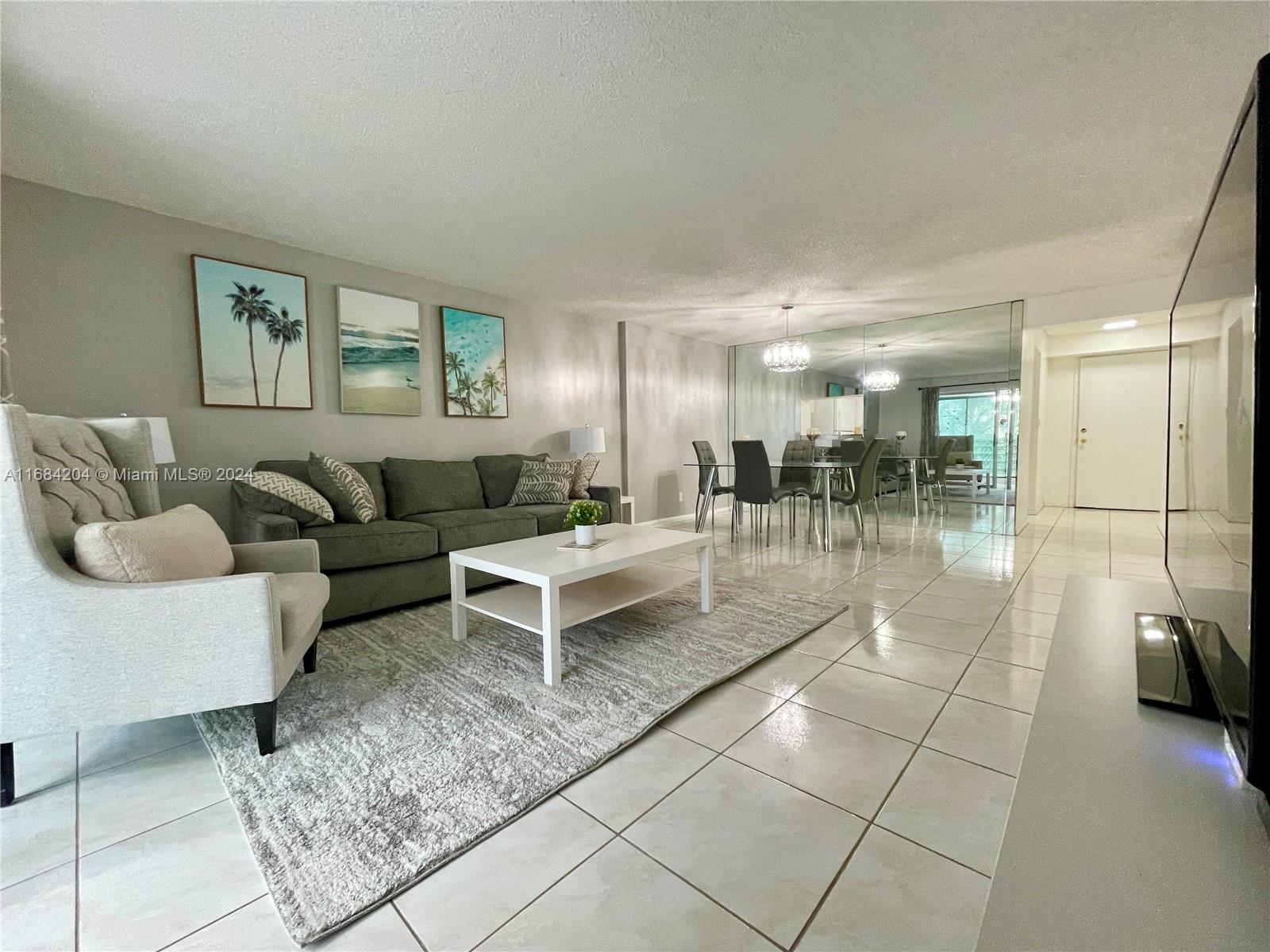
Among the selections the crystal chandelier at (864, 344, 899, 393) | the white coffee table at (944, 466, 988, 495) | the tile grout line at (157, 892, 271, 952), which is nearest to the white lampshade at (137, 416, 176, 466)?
the tile grout line at (157, 892, 271, 952)

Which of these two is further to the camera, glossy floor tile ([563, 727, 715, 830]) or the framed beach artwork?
the framed beach artwork

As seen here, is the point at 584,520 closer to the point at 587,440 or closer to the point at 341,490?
the point at 341,490

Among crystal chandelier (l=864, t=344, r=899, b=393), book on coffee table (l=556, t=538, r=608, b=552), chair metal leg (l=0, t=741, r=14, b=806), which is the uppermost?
crystal chandelier (l=864, t=344, r=899, b=393)

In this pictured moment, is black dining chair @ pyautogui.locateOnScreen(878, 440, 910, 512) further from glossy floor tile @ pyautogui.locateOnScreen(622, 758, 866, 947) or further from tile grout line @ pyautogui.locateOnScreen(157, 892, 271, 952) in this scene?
tile grout line @ pyautogui.locateOnScreen(157, 892, 271, 952)

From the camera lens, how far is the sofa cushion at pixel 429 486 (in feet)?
11.5

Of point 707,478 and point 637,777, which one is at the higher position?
point 707,478

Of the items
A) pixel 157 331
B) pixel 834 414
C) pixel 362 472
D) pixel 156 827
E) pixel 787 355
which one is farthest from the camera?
pixel 834 414

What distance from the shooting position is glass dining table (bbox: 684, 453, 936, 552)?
4.42 meters

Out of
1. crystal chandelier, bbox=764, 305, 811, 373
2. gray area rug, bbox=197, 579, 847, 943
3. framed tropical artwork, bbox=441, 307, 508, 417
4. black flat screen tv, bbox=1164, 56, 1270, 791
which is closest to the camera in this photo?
black flat screen tv, bbox=1164, 56, 1270, 791

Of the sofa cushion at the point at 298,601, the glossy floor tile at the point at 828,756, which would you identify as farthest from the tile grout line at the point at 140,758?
the glossy floor tile at the point at 828,756

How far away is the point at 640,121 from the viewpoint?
2088mm

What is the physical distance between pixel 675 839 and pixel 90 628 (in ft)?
5.14

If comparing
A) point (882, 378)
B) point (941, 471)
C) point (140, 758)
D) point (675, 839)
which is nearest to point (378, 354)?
point (140, 758)

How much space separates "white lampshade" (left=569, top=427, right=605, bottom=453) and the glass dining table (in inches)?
42.8
